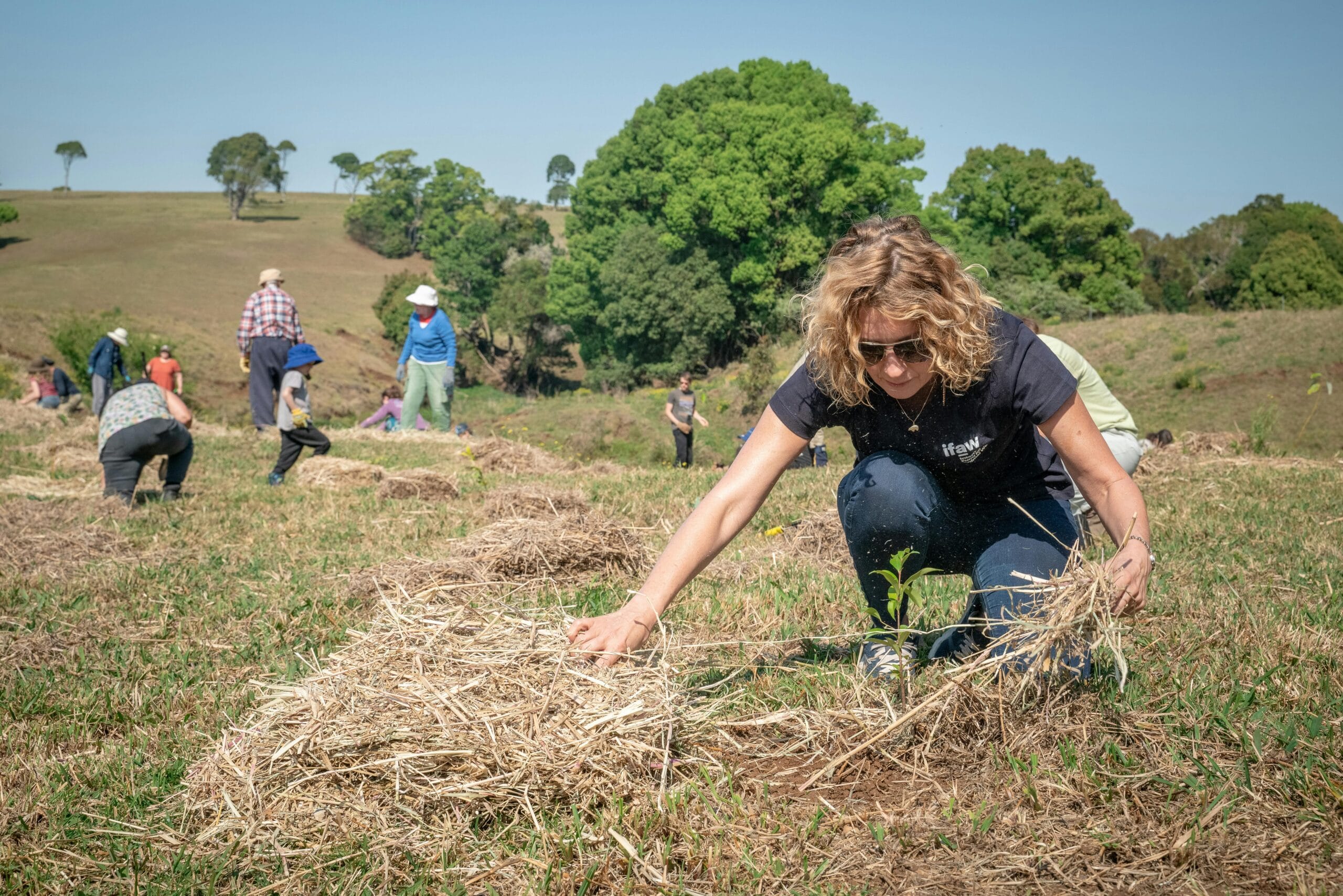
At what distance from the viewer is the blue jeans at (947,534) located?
300cm

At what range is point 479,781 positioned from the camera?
235 cm

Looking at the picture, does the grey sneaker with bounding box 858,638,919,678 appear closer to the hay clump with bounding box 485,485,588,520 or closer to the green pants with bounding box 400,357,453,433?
the hay clump with bounding box 485,485,588,520

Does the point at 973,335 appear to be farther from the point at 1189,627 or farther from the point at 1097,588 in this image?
the point at 1189,627

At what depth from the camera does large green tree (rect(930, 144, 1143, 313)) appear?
48219mm

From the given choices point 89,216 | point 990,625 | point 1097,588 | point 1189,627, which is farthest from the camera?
point 89,216

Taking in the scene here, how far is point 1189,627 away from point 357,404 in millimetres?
35678

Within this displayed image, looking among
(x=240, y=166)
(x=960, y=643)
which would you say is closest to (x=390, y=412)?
(x=960, y=643)

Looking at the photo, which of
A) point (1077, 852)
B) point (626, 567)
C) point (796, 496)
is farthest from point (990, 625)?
point (796, 496)

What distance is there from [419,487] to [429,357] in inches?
233

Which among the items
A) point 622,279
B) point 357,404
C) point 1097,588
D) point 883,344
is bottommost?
point 357,404

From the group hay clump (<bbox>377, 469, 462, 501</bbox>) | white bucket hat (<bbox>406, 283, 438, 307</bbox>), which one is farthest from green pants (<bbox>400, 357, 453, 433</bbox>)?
hay clump (<bbox>377, 469, 462, 501</bbox>)

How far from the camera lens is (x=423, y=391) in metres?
14.5

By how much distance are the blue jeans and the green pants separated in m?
11.2

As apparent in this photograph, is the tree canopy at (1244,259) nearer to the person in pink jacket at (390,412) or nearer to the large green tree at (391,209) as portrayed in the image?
the person in pink jacket at (390,412)
